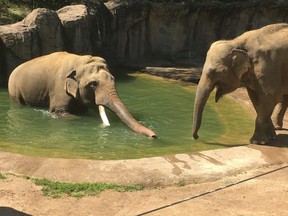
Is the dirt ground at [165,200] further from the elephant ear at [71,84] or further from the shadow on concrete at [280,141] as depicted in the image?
the elephant ear at [71,84]

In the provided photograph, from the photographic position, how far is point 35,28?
15.6 metres

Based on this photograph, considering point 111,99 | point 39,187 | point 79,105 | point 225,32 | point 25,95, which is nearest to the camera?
point 39,187

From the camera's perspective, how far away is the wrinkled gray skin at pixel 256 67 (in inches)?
333

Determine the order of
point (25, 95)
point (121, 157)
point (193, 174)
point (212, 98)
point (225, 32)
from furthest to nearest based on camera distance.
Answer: point (225, 32), point (212, 98), point (25, 95), point (121, 157), point (193, 174)

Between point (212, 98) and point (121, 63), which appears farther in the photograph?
point (121, 63)

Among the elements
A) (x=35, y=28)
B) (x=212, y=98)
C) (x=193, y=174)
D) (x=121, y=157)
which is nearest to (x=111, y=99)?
(x=121, y=157)

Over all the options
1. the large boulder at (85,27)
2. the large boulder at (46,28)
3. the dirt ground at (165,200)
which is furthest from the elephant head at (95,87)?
the large boulder at (85,27)

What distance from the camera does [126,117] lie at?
10.1 meters

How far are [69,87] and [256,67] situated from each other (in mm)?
4675

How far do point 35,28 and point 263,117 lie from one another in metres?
9.31

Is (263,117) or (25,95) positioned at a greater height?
(263,117)

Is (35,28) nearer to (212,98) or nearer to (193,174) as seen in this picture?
(212,98)

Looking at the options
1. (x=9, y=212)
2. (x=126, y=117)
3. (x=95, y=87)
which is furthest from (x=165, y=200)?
(x=95, y=87)

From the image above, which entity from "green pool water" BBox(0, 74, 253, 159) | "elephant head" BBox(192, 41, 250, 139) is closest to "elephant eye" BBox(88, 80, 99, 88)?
"green pool water" BBox(0, 74, 253, 159)
